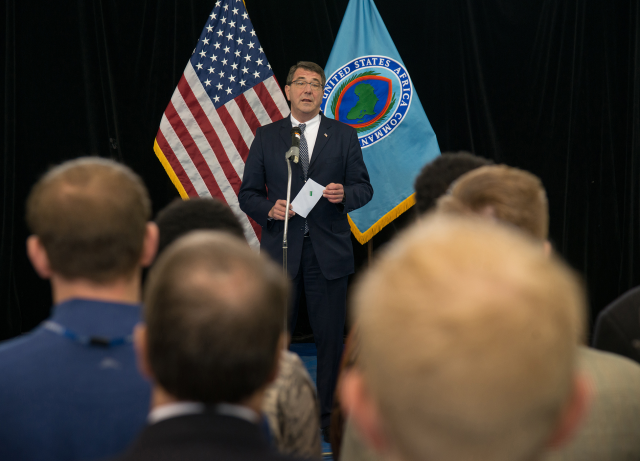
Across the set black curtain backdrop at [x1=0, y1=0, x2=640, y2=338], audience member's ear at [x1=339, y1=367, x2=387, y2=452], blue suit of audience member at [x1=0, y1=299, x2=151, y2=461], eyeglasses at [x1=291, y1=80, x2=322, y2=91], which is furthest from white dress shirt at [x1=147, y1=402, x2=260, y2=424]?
black curtain backdrop at [x1=0, y1=0, x2=640, y2=338]

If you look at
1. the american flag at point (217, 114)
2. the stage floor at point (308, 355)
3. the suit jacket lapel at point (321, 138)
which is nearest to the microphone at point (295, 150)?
the suit jacket lapel at point (321, 138)

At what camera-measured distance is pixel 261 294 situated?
69 centimetres

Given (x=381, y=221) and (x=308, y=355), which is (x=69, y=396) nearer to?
(x=381, y=221)

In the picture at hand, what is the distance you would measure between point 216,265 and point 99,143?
3991 millimetres

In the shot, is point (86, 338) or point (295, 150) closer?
point (86, 338)

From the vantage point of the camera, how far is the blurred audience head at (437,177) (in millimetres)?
1727

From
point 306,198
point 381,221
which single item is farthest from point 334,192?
point 381,221

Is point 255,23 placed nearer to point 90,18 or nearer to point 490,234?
point 90,18

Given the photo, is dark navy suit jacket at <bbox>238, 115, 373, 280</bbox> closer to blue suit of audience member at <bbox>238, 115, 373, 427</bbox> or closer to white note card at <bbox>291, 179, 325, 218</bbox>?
blue suit of audience member at <bbox>238, 115, 373, 427</bbox>

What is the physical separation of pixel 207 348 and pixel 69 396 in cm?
40

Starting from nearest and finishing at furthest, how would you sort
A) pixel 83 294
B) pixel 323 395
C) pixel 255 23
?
pixel 83 294 → pixel 323 395 → pixel 255 23

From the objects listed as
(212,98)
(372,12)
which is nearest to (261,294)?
(212,98)

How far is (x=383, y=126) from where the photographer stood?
419 cm

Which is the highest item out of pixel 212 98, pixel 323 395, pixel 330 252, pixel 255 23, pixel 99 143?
pixel 255 23
